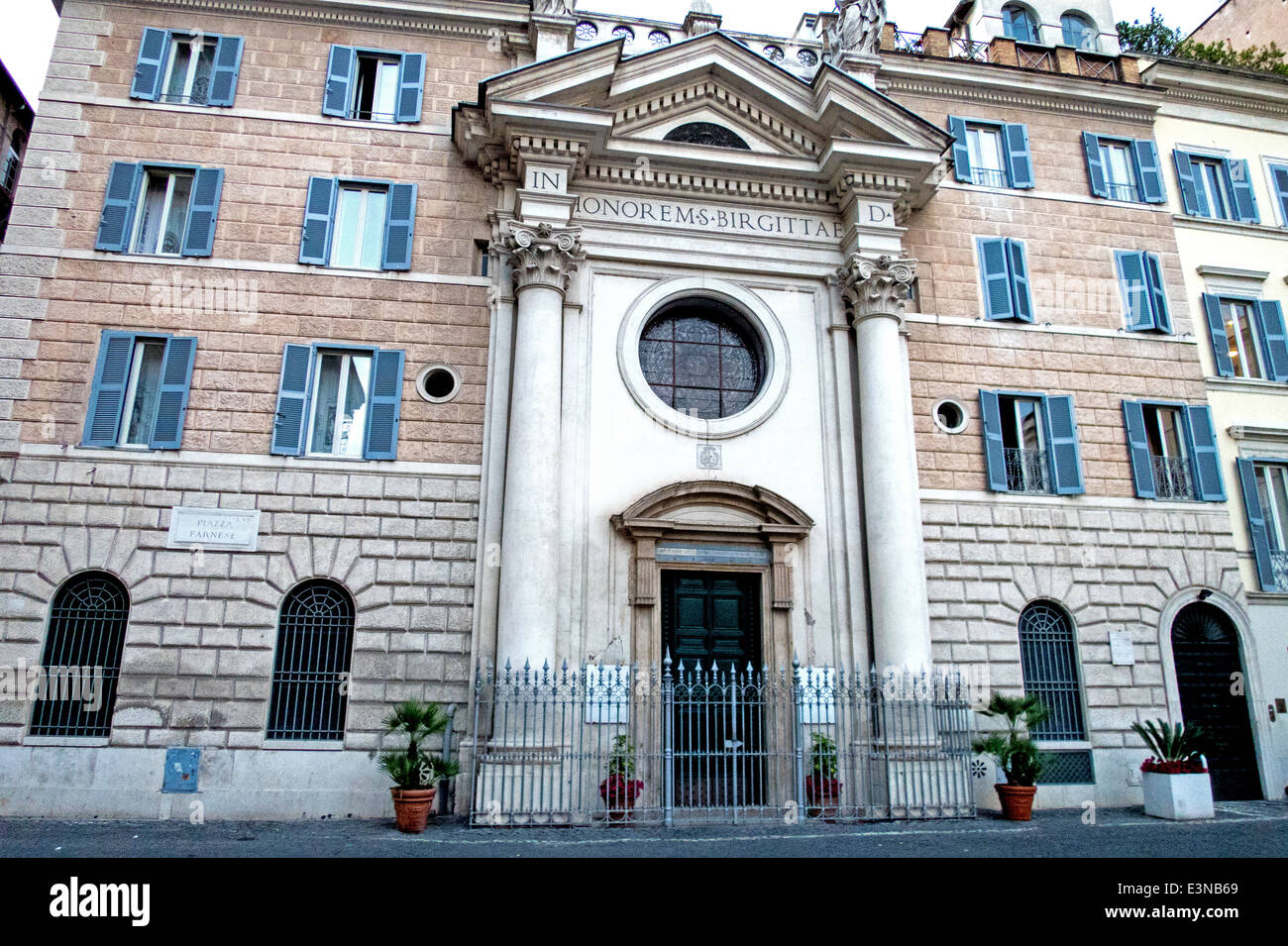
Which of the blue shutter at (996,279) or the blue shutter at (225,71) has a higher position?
the blue shutter at (225,71)

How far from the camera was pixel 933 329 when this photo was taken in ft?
52.5

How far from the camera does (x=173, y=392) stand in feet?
44.2

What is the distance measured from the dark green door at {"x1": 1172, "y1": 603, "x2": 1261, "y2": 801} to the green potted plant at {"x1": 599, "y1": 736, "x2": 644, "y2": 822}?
10.1 meters

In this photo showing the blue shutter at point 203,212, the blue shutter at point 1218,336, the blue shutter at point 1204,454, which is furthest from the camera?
the blue shutter at point 1218,336

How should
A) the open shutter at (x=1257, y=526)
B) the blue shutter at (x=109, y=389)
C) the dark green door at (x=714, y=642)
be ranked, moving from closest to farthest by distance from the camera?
the dark green door at (x=714, y=642), the blue shutter at (x=109, y=389), the open shutter at (x=1257, y=526)

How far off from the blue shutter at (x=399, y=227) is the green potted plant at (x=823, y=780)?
10050 millimetres

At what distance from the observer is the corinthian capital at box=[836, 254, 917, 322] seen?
14938 millimetres

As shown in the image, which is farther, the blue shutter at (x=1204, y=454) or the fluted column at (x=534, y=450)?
the blue shutter at (x=1204, y=454)

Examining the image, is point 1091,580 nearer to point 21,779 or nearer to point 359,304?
point 359,304

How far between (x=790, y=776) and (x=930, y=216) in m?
10.8

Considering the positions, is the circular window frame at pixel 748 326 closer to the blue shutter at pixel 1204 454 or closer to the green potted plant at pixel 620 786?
the green potted plant at pixel 620 786

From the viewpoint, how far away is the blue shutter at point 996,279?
53.5 feet

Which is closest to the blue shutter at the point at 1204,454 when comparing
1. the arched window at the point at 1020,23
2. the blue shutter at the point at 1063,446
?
the blue shutter at the point at 1063,446

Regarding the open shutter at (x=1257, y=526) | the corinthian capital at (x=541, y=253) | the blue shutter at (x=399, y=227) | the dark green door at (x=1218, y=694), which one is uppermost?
the blue shutter at (x=399, y=227)
